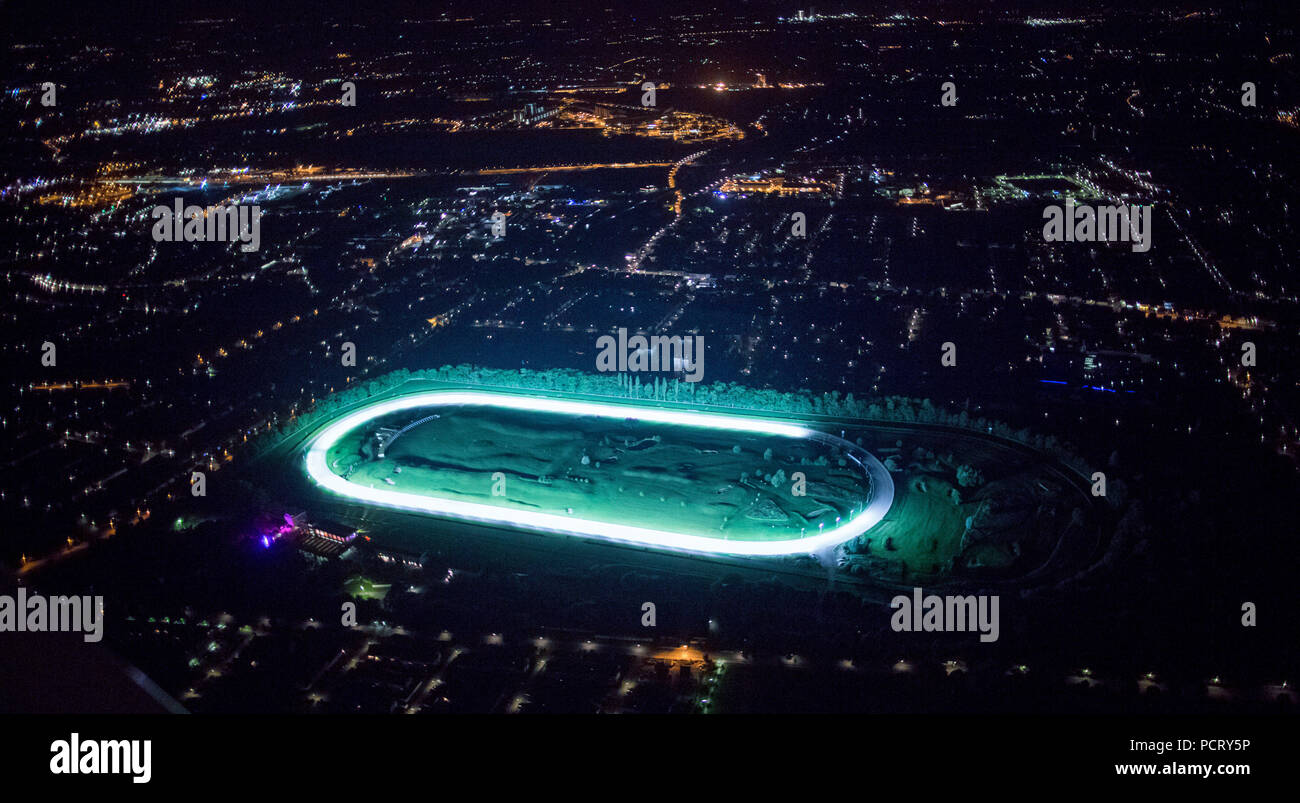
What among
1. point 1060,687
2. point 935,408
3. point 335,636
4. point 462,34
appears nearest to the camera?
point 1060,687

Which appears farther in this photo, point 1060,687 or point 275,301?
point 275,301

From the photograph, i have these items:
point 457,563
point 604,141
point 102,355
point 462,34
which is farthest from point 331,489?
point 462,34

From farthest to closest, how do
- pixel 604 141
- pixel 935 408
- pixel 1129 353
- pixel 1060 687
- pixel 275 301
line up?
1. pixel 604 141
2. pixel 275 301
3. pixel 1129 353
4. pixel 935 408
5. pixel 1060 687

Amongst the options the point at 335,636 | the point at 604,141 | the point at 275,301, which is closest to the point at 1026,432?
the point at 335,636

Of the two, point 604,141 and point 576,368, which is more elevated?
point 604,141

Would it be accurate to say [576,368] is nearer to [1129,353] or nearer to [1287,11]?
[1129,353]

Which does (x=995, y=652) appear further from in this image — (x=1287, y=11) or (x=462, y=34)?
(x=462, y=34)

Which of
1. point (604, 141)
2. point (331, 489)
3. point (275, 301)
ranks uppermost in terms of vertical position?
point (604, 141)
